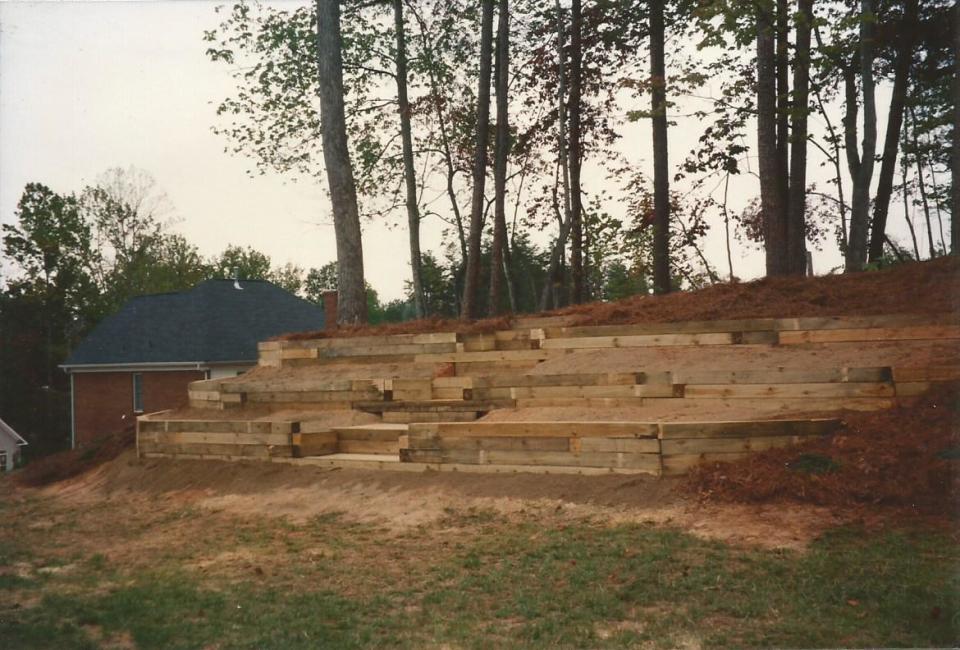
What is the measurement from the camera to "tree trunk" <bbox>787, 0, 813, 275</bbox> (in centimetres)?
1423

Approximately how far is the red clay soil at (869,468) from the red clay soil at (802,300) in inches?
80.7

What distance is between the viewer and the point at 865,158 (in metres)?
13.9

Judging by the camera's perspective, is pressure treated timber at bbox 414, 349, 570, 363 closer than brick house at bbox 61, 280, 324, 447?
Yes

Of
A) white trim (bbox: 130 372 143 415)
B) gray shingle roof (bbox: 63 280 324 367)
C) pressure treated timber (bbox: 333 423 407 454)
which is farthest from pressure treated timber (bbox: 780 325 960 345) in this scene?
white trim (bbox: 130 372 143 415)

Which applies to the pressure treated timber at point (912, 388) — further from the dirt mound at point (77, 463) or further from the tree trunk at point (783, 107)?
the dirt mound at point (77, 463)

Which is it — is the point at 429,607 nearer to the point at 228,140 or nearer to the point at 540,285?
the point at 228,140

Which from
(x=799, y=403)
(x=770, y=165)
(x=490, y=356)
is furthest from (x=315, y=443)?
(x=770, y=165)

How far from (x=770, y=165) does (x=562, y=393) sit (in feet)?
21.2

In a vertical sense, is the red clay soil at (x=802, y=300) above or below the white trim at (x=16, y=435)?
above

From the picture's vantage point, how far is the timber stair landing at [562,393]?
7738 millimetres

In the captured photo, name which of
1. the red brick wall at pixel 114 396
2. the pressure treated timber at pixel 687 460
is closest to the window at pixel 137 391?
the red brick wall at pixel 114 396

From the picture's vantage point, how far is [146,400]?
32.2 m

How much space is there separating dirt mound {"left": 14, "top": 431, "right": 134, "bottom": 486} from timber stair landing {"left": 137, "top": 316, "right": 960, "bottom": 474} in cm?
100

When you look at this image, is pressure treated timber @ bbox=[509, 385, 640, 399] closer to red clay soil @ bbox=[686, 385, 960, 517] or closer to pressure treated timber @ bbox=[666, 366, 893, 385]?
pressure treated timber @ bbox=[666, 366, 893, 385]
